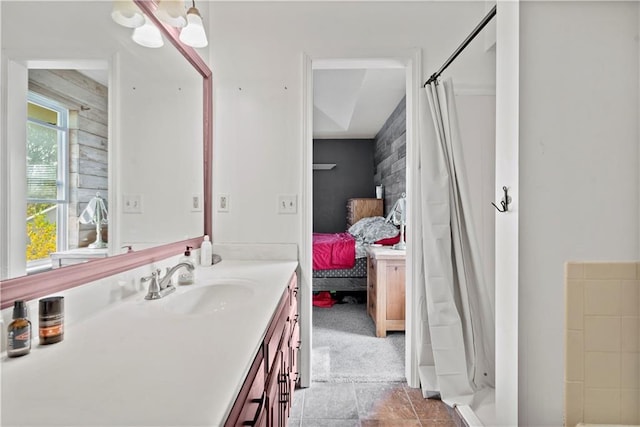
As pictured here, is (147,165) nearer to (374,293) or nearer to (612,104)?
(612,104)

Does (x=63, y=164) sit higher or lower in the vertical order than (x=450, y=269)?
higher

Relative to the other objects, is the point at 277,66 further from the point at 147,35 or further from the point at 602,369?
the point at 602,369

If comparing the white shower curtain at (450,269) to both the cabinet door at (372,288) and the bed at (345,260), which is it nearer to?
the cabinet door at (372,288)

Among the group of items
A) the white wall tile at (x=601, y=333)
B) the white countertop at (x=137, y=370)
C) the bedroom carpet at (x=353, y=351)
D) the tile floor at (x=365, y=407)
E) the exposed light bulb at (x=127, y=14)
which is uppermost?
the exposed light bulb at (x=127, y=14)

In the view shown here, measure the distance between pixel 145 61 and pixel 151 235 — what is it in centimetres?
76

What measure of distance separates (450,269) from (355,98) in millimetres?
2746

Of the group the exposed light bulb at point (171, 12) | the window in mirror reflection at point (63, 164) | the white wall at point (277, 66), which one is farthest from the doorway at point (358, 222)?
the window in mirror reflection at point (63, 164)

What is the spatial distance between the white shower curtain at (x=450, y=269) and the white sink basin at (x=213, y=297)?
1.05 m

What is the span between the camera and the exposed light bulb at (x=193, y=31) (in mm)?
1541

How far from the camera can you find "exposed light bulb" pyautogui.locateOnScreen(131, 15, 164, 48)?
4.24 feet

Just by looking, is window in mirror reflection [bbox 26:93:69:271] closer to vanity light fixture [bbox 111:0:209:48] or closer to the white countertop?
the white countertop

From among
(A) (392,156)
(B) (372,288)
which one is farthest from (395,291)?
(A) (392,156)

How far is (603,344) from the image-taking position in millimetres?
970

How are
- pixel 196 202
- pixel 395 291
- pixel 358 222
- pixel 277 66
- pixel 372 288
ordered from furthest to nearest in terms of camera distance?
pixel 358 222 → pixel 372 288 → pixel 395 291 → pixel 277 66 → pixel 196 202
